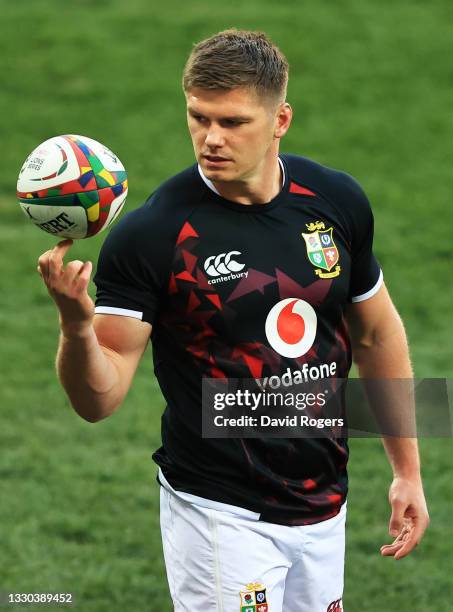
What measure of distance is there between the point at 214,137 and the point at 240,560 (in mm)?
1809

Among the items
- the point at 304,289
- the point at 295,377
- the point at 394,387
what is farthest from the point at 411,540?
the point at 304,289

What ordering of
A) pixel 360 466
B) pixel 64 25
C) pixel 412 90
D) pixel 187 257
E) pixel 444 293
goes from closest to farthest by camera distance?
pixel 187 257 → pixel 360 466 → pixel 444 293 → pixel 412 90 → pixel 64 25

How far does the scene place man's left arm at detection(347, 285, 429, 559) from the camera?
616cm

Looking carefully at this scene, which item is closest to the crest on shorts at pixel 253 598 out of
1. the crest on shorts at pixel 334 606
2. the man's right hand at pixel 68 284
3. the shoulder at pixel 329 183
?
the crest on shorts at pixel 334 606

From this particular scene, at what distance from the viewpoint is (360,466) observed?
10.2 m

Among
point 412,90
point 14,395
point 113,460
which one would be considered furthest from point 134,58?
point 113,460

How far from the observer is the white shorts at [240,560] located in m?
5.69

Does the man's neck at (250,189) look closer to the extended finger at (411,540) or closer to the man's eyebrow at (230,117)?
the man's eyebrow at (230,117)

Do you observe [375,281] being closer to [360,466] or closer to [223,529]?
[223,529]

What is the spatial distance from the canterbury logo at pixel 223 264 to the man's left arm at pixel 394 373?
2.56ft

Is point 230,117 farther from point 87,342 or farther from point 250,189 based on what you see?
point 87,342

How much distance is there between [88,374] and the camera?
5.21 metres

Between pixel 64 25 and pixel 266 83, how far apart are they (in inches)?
605

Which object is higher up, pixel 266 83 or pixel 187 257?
pixel 266 83
